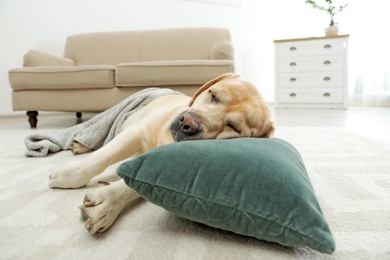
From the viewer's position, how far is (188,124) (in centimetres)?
108

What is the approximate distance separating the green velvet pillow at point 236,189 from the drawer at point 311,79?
4673 millimetres

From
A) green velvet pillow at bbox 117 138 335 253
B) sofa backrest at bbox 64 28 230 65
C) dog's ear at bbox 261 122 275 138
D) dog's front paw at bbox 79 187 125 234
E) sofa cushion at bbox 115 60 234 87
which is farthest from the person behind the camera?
sofa backrest at bbox 64 28 230 65

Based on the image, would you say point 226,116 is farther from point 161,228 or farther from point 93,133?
point 93,133

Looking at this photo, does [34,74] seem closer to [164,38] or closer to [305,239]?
[164,38]

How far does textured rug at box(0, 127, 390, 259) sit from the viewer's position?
690 mm

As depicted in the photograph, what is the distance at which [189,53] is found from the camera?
4.24 meters

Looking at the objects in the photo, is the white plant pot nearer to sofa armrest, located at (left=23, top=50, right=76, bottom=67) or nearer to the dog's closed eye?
sofa armrest, located at (left=23, top=50, right=76, bottom=67)

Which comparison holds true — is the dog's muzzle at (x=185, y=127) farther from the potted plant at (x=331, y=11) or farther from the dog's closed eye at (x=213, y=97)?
the potted plant at (x=331, y=11)

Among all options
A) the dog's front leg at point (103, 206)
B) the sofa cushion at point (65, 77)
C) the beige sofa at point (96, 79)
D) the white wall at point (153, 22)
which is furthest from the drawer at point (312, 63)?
the dog's front leg at point (103, 206)

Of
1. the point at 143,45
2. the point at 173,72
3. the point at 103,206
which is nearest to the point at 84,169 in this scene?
the point at 103,206

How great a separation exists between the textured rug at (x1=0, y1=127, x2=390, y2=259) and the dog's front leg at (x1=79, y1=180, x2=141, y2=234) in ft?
0.09

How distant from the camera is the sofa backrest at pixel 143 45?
4.26m

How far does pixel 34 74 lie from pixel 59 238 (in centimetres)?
311

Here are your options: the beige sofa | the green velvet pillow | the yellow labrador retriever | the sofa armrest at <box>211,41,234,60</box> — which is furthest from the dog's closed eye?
the sofa armrest at <box>211,41,234,60</box>
